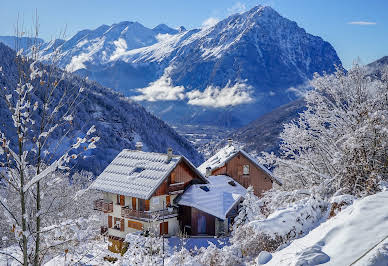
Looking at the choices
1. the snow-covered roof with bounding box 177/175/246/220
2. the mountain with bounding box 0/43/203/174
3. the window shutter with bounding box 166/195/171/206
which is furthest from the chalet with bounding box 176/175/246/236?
the mountain with bounding box 0/43/203/174

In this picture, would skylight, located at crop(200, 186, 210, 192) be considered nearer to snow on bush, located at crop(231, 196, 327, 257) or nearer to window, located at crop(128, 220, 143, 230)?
window, located at crop(128, 220, 143, 230)

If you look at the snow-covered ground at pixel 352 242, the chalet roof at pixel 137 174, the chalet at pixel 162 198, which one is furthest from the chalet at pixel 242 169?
the snow-covered ground at pixel 352 242

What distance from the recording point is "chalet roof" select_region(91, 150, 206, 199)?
99.7ft

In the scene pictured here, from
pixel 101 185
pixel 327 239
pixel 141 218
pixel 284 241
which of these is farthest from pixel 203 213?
pixel 327 239

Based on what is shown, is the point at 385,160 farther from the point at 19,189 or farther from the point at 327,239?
the point at 19,189

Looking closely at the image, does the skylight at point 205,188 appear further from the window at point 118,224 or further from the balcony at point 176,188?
the window at point 118,224

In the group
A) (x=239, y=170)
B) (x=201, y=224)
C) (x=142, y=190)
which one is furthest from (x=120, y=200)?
(x=239, y=170)

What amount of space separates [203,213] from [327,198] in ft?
59.2

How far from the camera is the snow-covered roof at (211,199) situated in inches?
1214

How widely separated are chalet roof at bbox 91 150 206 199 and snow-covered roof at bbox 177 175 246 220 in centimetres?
180

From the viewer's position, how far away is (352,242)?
26.0ft

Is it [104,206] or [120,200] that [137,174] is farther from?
[104,206]

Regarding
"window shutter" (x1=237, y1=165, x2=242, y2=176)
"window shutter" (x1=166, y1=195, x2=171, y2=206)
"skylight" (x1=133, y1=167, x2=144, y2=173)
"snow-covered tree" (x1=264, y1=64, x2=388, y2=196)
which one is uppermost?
"snow-covered tree" (x1=264, y1=64, x2=388, y2=196)

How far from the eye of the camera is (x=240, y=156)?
40.1m
